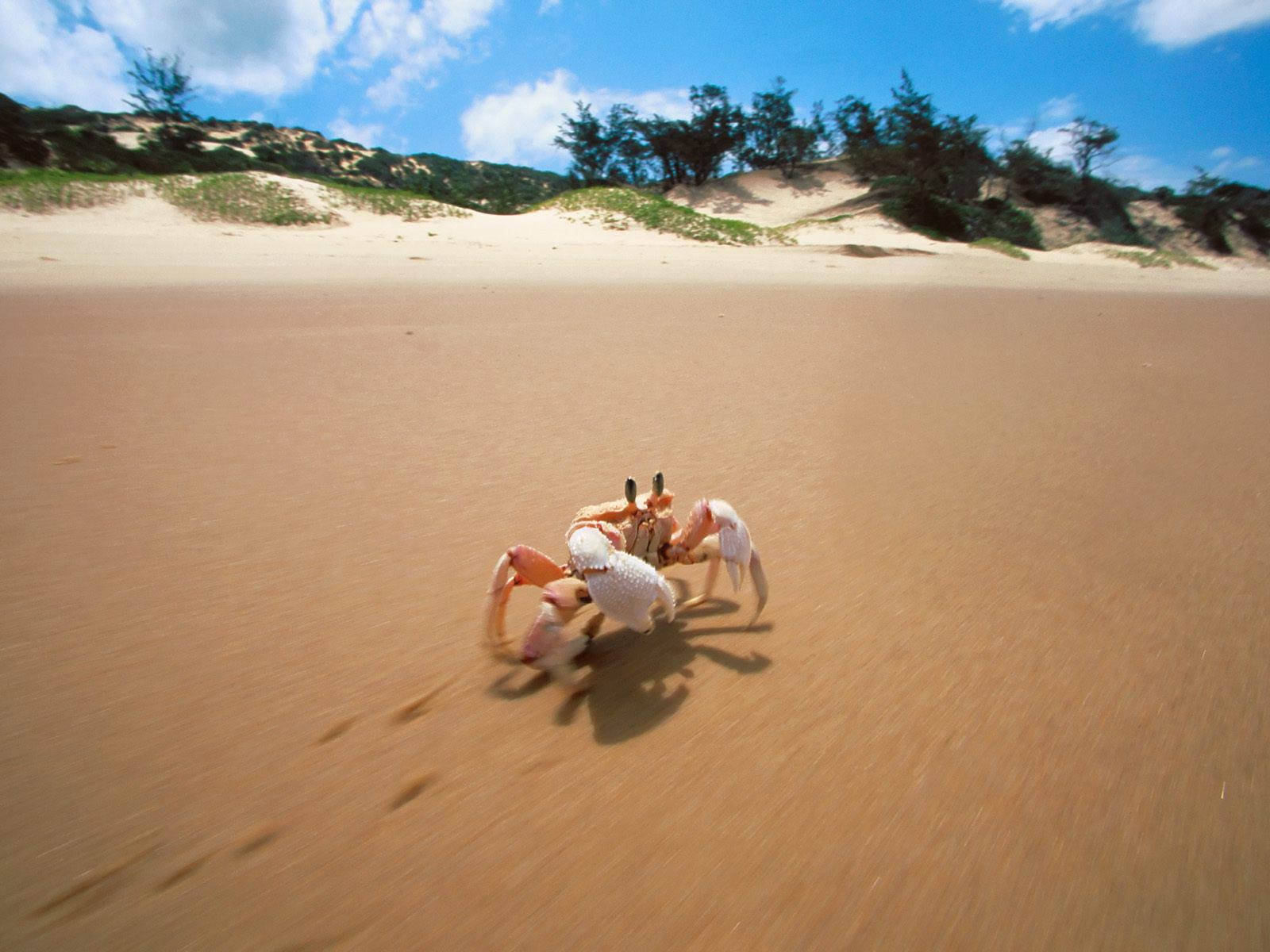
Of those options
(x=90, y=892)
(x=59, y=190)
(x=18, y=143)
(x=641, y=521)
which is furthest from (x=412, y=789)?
(x=18, y=143)

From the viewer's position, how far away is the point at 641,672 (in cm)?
157

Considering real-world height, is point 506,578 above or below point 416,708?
above

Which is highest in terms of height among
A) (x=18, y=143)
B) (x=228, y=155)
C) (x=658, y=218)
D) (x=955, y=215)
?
(x=228, y=155)

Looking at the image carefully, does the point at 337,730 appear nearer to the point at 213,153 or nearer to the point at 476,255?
the point at 476,255

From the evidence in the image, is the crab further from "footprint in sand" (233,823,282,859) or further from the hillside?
the hillside

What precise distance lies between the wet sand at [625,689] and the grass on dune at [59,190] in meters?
16.6

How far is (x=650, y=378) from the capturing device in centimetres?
382

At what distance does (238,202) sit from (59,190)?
372 cm

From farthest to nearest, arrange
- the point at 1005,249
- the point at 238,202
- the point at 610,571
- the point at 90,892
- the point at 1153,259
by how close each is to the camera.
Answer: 1. the point at 1153,259
2. the point at 1005,249
3. the point at 238,202
4. the point at 610,571
5. the point at 90,892

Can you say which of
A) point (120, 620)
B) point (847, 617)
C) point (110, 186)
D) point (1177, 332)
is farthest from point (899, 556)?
point (110, 186)

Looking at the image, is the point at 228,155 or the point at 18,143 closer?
the point at 18,143

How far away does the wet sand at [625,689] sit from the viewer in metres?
0.99

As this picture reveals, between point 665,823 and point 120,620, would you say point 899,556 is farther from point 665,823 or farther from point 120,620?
point 120,620

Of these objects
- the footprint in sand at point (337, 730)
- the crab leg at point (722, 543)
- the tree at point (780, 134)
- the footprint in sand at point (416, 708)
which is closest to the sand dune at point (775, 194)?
the tree at point (780, 134)
